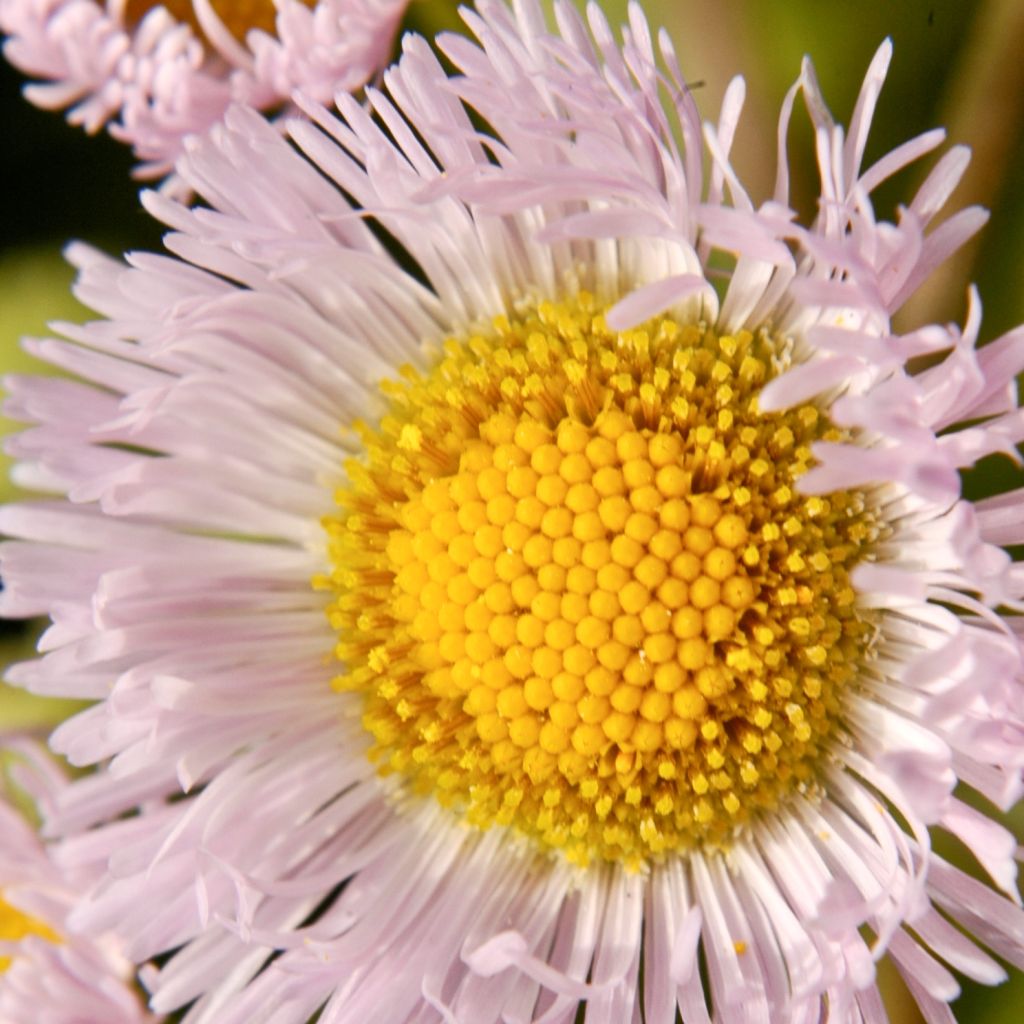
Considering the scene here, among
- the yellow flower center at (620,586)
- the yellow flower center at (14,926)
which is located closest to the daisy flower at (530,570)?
the yellow flower center at (620,586)

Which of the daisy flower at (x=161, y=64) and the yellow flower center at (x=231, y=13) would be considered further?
the yellow flower center at (x=231, y=13)

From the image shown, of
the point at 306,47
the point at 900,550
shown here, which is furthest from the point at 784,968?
the point at 306,47

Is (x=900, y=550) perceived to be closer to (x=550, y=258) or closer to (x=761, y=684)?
(x=761, y=684)

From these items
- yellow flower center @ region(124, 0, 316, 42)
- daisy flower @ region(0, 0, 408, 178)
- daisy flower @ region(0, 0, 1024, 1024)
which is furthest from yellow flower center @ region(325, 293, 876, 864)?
yellow flower center @ region(124, 0, 316, 42)

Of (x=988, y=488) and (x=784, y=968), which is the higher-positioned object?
(x=988, y=488)

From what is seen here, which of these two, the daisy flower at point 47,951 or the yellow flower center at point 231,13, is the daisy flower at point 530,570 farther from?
the yellow flower center at point 231,13
